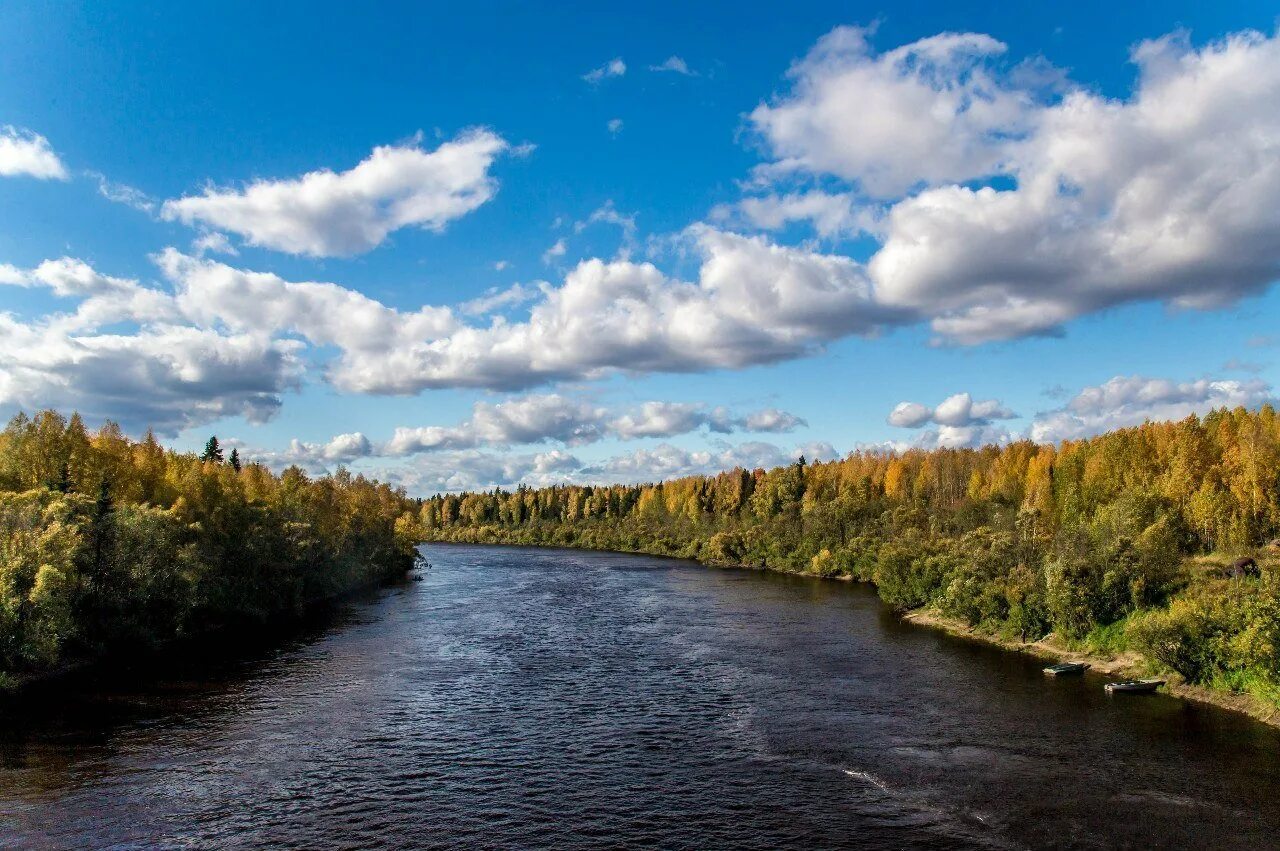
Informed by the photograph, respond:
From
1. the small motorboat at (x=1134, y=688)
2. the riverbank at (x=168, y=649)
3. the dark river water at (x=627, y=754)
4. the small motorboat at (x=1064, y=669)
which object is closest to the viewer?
the dark river water at (x=627, y=754)

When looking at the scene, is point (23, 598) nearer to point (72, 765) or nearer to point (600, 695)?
point (72, 765)

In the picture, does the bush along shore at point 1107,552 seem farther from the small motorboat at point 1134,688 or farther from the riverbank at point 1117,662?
the small motorboat at point 1134,688

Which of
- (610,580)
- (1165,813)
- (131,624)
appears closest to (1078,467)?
(610,580)

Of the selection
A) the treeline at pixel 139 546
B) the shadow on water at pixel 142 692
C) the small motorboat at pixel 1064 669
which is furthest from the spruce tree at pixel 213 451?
the small motorboat at pixel 1064 669

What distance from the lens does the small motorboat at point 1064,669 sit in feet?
193

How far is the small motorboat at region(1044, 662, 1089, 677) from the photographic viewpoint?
58750 mm

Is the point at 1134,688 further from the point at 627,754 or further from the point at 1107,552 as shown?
the point at 627,754

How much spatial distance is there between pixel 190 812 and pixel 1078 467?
131 meters

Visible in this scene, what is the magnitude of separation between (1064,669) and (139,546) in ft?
239

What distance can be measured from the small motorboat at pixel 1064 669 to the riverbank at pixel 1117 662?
3.68ft

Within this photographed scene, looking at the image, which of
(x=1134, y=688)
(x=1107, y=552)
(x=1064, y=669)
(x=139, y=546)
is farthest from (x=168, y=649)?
(x=1107, y=552)

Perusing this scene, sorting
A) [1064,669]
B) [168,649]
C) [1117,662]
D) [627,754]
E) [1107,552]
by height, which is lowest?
[627,754]

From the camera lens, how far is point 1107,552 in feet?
211

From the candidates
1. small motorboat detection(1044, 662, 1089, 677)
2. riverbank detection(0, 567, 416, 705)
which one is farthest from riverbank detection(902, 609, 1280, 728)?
riverbank detection(0, 567, 416, 705)
